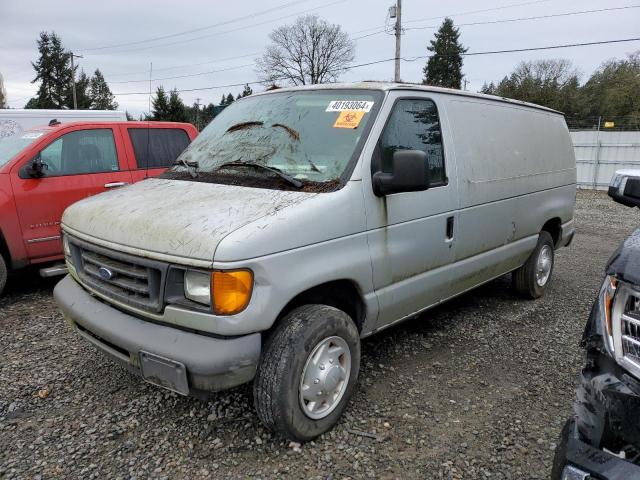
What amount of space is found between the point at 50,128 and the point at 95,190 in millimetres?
900

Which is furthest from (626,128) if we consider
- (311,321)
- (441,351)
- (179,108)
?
(179,108)

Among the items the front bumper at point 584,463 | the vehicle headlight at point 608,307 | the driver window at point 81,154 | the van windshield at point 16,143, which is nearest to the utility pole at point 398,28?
the driver window at point 81,154

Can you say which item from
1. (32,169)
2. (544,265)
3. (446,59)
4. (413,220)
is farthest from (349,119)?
(446,59)

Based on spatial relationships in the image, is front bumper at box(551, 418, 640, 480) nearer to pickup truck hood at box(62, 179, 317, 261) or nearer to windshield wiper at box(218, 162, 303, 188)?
pickup truck hood at box(62, 179, 317, 261)

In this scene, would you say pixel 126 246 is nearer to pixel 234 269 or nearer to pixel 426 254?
pixel 234 269

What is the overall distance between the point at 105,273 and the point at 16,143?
12.5 ft

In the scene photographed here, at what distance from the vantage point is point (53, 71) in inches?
2253

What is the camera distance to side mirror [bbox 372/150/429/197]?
9.24 feet

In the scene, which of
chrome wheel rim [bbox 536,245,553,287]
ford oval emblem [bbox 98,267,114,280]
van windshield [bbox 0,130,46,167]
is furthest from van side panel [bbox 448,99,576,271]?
van windshield [bbox 0,130,46,167]

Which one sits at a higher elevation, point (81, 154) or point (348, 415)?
point (81, 154)

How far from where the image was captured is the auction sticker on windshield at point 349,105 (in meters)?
3.16

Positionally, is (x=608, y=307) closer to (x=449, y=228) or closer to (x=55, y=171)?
(x=449, y=228)

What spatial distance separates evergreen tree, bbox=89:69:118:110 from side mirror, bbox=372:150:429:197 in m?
67.5

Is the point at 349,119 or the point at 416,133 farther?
the point at 416,133
